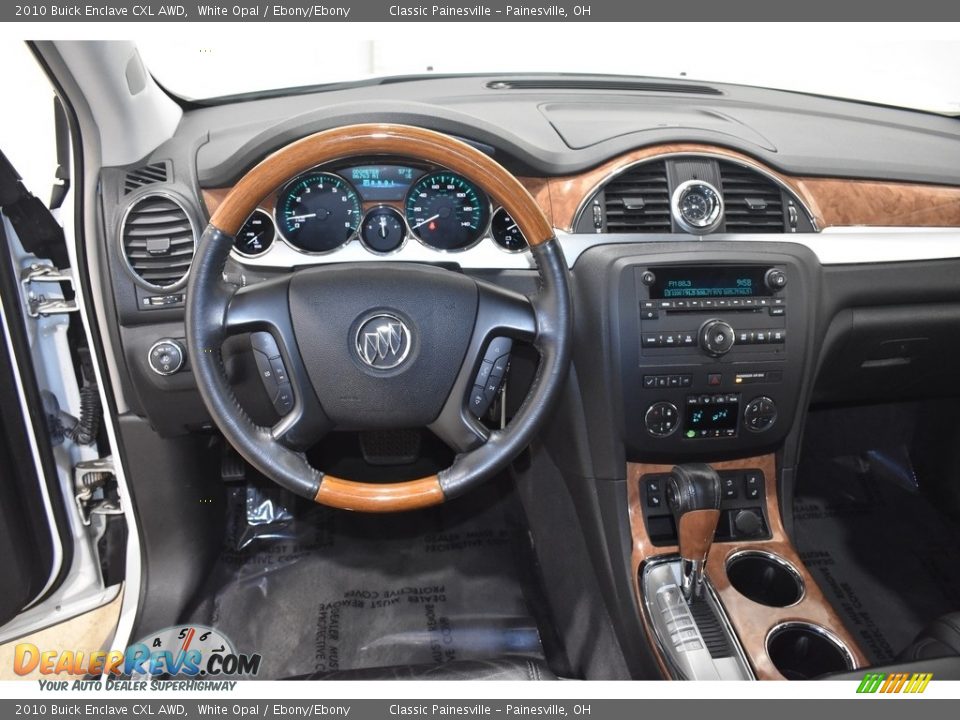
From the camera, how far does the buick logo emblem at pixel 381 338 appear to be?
4.21 ft

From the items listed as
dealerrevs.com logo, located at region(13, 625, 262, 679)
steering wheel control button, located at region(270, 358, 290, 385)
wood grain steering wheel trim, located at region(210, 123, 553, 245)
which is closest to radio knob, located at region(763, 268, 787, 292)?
wood grain steering wheel trim, located at region(210, 123, 553, 245)

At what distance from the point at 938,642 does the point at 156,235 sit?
1.66m

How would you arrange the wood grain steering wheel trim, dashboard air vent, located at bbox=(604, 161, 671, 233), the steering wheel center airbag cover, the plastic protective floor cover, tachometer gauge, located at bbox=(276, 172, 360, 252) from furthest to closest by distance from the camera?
the plastic protective floor cover
dashboard air vent, located at bbox=(604, 161, 671, 233)
tachometer gauge, located at bbox=(276, 172, 360, 252)
the steering wheel center airbag cover
the wood grain steering wheel trim

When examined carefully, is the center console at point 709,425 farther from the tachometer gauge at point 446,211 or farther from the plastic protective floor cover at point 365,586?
the plastic protective floor cover at point 365,586

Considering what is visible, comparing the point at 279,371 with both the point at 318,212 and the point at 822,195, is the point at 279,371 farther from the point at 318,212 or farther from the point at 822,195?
the point at 822,195

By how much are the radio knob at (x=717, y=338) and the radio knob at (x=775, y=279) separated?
0.14 metres

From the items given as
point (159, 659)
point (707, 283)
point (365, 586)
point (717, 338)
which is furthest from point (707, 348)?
point (159, 659)

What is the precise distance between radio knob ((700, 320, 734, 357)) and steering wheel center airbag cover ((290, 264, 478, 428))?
53 cm

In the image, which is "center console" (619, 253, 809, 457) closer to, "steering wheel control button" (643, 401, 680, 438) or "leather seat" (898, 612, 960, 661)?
"steering wheel control button" (643, 401, 680, 438)

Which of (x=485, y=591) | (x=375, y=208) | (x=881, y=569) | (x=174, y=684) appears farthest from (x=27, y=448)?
(x=881, y=569)

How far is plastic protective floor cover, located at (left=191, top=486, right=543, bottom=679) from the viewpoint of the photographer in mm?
1774

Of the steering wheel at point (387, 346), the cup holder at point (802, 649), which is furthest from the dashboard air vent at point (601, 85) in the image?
the cup holder at point (802, 649)

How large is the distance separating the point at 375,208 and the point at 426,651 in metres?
1.12

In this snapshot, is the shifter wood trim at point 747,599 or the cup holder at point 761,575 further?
the cup holder at point 761,575
